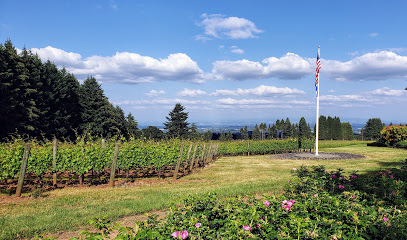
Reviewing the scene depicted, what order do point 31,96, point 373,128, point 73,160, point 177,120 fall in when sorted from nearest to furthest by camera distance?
point 73,160 < point 31,96 < point 177,120 < point 373,128

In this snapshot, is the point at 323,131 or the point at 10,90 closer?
the point at 10,90

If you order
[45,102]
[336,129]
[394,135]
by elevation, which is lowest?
[394,135]

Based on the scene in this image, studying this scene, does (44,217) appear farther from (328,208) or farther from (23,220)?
(328,208)

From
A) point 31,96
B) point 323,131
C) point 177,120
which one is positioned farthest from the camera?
point 323,131

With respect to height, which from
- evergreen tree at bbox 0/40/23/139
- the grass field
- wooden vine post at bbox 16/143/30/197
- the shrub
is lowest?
the grass field

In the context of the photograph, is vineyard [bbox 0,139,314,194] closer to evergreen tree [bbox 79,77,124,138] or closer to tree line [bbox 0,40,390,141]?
tree line [bbox 0,40,390,141]

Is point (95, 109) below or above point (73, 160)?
above

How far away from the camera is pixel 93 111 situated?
4600 cm

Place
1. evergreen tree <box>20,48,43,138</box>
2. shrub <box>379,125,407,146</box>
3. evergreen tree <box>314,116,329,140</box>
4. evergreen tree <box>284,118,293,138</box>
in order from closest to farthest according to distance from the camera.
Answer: evergreen tree <box>20,48,43,138</box>
shrub <box>379,125,407,146</box>
evergreen tree <box>314,116,329,140</box>
evergreen tree <box>284,118,293,138</box>

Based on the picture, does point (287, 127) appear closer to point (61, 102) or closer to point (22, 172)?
point (61, 102)

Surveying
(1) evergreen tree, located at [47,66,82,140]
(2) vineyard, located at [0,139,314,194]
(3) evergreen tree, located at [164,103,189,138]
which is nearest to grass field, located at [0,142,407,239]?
(2) vineyard, located at [0,139,314,194]

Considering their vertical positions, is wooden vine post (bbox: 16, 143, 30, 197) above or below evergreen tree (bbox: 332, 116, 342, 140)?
below

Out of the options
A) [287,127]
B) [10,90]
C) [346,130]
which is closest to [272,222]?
[10,90]

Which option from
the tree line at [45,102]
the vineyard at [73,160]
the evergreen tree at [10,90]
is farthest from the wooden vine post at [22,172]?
the evergreen tree at [10,90]
